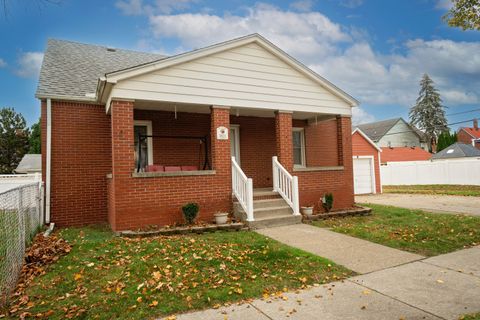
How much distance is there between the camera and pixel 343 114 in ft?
34.1

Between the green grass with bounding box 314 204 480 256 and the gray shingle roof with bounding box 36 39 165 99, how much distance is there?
327 inches

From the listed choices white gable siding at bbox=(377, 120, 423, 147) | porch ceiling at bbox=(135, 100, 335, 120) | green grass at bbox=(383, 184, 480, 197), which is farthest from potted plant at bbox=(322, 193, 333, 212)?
white gable siding at bbox=(377, 120, 423, 147)

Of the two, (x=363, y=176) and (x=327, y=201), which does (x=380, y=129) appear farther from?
(x=327, y=201)

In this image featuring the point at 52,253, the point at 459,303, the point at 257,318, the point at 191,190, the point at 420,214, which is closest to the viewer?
the point at 257,318

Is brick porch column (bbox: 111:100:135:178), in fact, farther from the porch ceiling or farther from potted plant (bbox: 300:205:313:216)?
potted plant (bbox: 300:205:313:216)

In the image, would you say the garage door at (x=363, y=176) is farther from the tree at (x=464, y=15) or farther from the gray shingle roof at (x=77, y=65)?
the gray shingle roof at (x=77, y=65)

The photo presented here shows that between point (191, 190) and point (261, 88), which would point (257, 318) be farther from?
point (261, 88)

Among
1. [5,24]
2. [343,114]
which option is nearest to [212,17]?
[343,114]

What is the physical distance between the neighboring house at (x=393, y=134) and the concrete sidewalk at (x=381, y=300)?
4353cm

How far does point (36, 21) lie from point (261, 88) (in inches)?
240

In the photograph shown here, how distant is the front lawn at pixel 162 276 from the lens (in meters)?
3.57

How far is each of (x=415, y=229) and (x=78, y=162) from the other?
30.9 feet

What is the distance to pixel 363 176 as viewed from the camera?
18.6m

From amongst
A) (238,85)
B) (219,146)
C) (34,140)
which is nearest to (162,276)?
(219,146)
